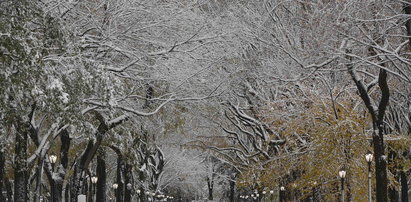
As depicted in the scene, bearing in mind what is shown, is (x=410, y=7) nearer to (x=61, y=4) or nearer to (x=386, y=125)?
(x=61, y=4)

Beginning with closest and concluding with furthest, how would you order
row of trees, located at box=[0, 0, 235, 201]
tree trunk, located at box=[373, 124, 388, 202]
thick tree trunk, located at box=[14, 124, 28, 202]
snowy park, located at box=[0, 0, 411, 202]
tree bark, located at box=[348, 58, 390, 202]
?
1. row of trees, located at box=[0, 0, 235, 201]
2. snowy park, located at box=[0, 0, 411, 202]
3. tree trunk, located at box=[373, 124, 388, 202]
4. tree bark, located at box=[348, 58, 390, 202]
5. thick tree trunk, located at box=[14, 124, 28, 202]

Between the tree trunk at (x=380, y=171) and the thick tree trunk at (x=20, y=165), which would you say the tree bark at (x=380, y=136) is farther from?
the thick tree trunk at (x=20, y=165)

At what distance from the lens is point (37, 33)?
1395 cm

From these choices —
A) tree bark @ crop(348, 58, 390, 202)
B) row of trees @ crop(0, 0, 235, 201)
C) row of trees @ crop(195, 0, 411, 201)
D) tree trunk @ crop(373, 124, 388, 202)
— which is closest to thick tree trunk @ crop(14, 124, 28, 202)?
row of trees @ crop(0, 0, 235, 201)

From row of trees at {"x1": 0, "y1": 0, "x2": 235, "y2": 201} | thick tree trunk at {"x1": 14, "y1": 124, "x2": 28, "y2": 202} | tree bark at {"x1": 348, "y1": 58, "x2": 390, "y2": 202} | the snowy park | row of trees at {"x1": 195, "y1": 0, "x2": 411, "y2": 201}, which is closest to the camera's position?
row of trees at {"x1": 0, "y1": 0, "x2": 235, "y2": 201}

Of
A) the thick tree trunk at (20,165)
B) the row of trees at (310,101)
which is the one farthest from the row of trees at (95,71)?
the row of trees at (310,101)

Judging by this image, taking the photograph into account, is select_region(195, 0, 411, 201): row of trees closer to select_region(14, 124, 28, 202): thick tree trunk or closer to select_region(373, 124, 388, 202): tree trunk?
select_region(373, 124, 388, 202): tree trunk

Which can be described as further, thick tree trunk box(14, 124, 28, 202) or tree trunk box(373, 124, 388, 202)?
thick tree trunk box(14, 124, 28, 202)

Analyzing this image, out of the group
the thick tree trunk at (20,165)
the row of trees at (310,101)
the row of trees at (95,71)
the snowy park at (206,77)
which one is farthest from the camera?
the row of trees at (310,101)

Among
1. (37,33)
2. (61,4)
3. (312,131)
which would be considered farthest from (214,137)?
(37,33)

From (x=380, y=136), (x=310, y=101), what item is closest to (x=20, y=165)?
(x=380, y=136)

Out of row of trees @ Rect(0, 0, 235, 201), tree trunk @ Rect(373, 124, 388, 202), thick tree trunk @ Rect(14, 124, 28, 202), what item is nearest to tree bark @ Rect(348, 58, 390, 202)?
tree trunk @ Rect(373, 124, 388, 202)

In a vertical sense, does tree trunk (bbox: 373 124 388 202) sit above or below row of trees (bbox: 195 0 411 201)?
below

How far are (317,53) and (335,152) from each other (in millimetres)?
7403
